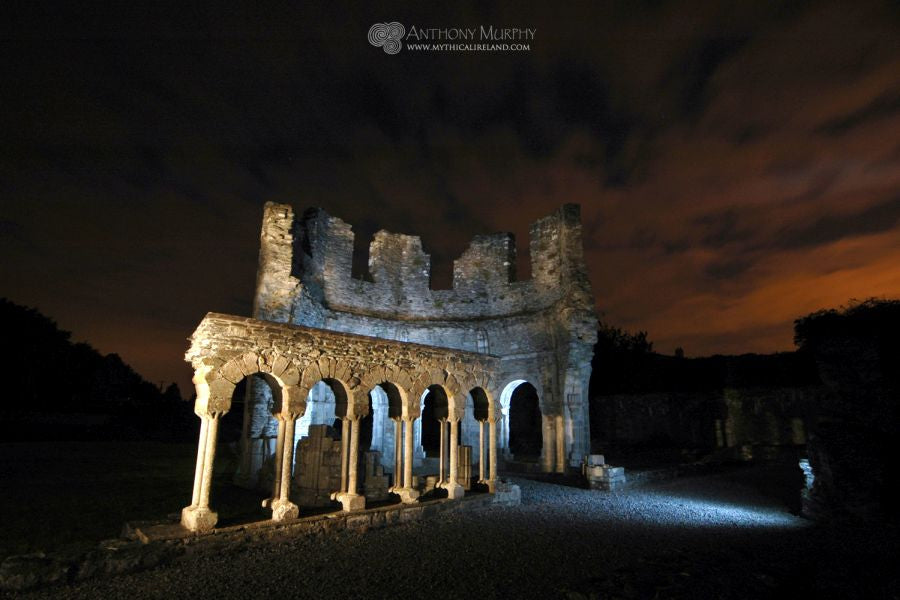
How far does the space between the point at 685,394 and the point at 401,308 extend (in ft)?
57.5

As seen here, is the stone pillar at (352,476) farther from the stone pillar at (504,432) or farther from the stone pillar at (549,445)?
the stone pillar at (504,432)

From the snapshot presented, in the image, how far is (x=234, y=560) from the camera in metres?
6.98

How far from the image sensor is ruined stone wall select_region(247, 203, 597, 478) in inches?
641

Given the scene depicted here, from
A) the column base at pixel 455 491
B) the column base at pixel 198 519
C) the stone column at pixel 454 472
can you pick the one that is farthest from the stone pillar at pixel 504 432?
the column base at pixel 198 519

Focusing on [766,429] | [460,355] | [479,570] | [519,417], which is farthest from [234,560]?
[766,429]

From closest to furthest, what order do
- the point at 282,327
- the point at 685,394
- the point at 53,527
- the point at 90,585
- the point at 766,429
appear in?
the point at 90,585, the point at 53,527, the point at 282,327, the point at 766,429, the point at 685,394

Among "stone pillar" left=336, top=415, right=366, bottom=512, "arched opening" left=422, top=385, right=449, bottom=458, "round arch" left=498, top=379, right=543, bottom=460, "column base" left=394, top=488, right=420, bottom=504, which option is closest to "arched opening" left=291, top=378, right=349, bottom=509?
"stone pillar" left=336, top=415, right=366, bottom=512

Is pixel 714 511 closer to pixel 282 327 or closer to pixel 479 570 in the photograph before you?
pixel 479 570

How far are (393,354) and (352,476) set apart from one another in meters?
2.84

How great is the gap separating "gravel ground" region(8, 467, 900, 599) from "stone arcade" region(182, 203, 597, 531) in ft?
4.69

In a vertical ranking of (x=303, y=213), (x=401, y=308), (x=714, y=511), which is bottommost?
(x=714, y=511)

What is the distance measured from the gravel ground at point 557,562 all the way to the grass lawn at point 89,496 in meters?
2.20

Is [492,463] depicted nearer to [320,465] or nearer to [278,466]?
[320,465]

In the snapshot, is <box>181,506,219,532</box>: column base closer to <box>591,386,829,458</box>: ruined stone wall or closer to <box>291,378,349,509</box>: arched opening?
<box>291,378,349,509</box>: arched opening
